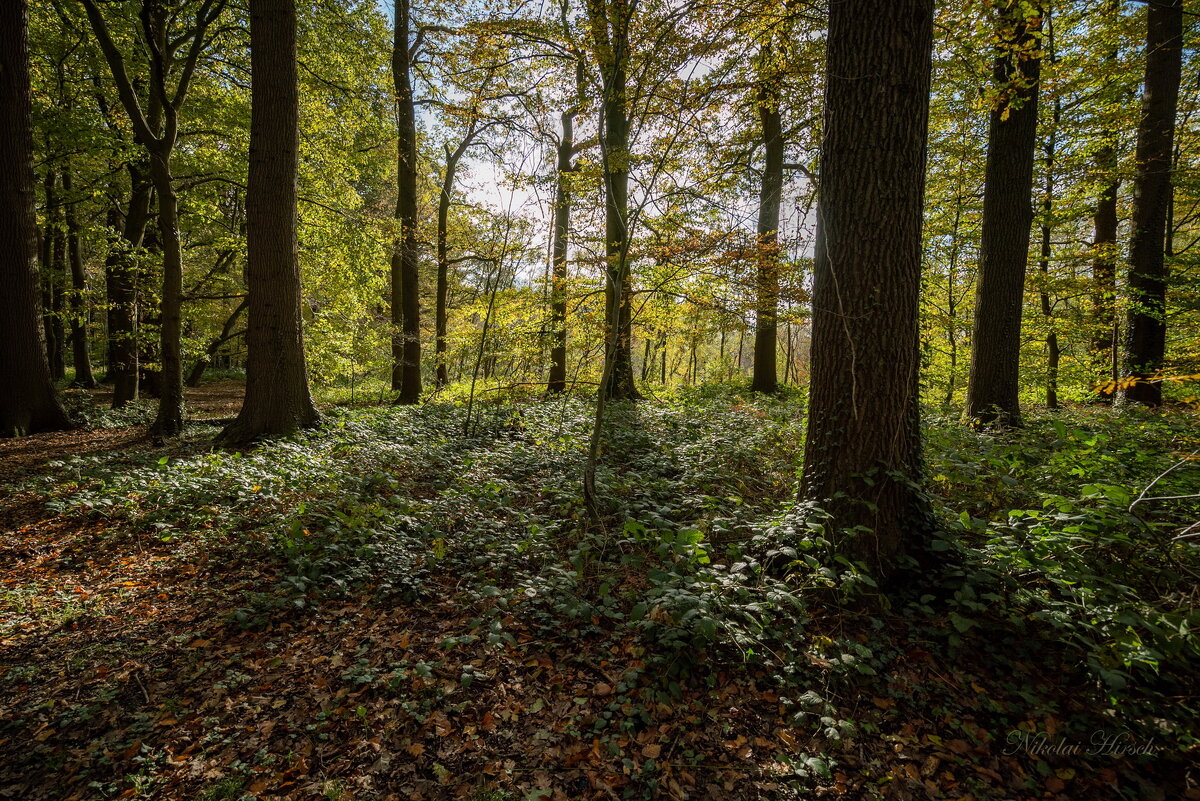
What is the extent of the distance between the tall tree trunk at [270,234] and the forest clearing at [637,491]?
0.05 m

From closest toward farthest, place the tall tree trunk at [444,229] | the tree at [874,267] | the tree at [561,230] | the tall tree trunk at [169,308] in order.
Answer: the tree at [874,267]
the tall tree trunk at [169,308]
the tree at [561,230]
the tall tree trunk at [444,229]

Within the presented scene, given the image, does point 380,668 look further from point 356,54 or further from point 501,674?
point 356,54

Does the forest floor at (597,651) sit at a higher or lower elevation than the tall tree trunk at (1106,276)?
lower

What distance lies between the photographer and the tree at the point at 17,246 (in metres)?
7.17

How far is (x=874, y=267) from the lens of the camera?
333 cm

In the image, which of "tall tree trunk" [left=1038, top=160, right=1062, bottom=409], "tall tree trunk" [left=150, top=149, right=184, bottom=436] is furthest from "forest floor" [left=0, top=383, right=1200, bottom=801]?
"tall tree trunk" [left=1038, top=160, right=1062, bottom=409]

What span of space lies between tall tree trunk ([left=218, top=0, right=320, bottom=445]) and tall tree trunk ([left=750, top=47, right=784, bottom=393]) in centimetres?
657

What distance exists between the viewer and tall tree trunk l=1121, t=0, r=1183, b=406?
7.79 meters

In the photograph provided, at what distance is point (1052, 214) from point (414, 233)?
14545 millimetres

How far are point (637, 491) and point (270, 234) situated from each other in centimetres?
630

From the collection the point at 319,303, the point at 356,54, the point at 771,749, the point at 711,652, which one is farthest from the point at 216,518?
the point at 319,303

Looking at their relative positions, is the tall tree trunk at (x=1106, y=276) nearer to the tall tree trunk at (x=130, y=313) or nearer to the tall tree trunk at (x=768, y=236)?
the tall tree trunk at (x=768, y=236)

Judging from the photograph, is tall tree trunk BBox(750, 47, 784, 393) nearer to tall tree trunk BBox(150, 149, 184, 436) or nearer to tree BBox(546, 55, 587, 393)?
tree BBox(546, 55, 587, 393)

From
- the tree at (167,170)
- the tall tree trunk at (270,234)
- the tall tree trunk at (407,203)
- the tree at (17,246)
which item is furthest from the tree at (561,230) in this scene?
the tree at (17,246)
